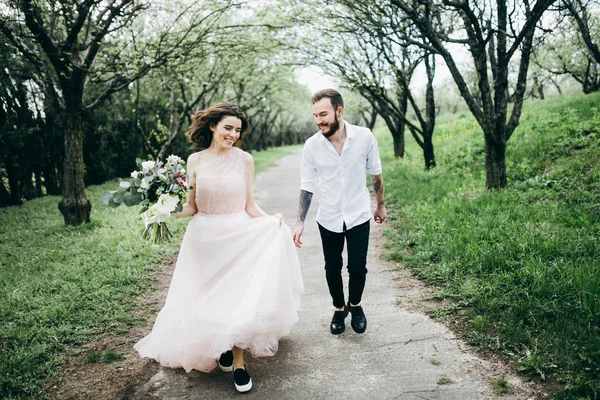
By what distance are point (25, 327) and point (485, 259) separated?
5302 mm

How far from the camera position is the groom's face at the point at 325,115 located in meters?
3.74

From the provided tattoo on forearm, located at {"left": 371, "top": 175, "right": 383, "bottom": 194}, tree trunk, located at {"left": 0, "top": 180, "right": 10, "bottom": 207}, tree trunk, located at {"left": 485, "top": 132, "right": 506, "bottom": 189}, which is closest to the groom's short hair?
tattoo on forearm, located at {"left": 371, "top": 175, "right": 383, "bottom": 194}

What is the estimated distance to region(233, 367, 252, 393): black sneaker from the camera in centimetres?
321

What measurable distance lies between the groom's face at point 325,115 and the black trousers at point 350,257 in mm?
967

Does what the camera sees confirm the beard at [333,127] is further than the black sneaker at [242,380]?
Yes

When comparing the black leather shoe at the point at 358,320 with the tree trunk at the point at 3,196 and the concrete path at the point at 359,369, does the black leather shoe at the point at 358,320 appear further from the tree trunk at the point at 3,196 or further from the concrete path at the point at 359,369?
the tree trunk at the point at 3,196

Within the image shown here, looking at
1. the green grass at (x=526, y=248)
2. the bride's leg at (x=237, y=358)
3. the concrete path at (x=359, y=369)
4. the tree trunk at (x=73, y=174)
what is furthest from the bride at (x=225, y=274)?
the tree trunk at (x=73, y=174)

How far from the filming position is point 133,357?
395cm

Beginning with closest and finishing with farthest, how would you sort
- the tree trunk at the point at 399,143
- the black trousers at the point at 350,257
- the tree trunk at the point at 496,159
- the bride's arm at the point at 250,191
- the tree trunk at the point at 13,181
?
the bride's arm at the point at 250,191, the black trousers at the point at 350,257, the tree trunk at the point at 496,159, the tree trunk at the point at 13,181, the tree trunk at the point at 399,143

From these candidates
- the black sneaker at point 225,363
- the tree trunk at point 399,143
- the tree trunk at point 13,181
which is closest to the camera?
the black sneaker at point 225,363

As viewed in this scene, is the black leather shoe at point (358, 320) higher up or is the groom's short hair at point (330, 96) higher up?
the groom's short hair at point (330, 96)

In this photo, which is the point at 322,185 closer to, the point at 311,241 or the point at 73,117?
the point at 311,241

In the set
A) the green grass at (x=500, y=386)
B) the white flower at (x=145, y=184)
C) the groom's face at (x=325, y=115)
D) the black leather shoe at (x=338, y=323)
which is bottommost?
the green grass at (x=500, y=386)

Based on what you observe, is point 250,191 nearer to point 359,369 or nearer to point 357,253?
point 357,253
